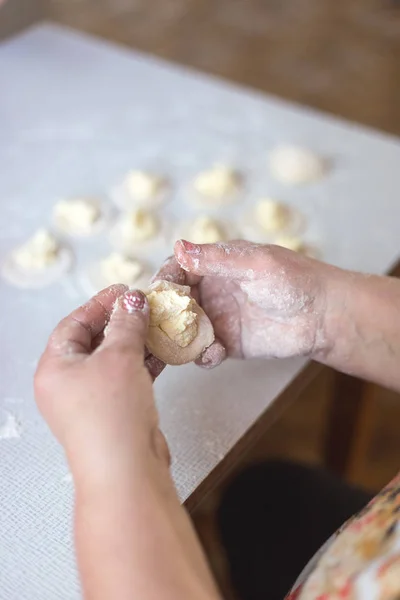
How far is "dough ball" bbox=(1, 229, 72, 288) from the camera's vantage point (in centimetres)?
98

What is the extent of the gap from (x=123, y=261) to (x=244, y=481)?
347 millimetres

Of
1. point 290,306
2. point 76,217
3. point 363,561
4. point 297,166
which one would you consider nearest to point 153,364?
point 290,306

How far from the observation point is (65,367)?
0.58 meters

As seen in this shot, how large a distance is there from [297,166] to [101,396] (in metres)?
0.74

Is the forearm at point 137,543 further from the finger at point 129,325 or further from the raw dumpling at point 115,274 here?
the raw dumpling at point 115,274

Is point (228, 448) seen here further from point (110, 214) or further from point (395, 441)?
point (395, 441)

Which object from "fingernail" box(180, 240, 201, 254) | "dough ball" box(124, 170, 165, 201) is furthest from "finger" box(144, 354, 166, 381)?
"dough ball" box(124, 170, 165, 201)

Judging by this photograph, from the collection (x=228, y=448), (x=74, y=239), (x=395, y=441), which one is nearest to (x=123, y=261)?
(x=74, y=239)

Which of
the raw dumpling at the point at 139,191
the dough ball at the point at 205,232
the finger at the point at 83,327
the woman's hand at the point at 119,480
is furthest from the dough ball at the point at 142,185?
the woman's hand at the point at 119,480

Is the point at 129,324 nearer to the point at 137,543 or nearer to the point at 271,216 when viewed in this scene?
the point at 137,543

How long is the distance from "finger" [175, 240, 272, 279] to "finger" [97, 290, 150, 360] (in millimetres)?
102

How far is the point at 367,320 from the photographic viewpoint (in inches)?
31.1

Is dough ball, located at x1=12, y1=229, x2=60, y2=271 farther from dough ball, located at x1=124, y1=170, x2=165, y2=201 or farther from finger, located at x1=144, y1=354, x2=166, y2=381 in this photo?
finger, located at x1=144, y1=354, x2=166, y2=381

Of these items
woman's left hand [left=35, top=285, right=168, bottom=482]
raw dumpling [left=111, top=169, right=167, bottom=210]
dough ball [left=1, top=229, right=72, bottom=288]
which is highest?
woman's left hand [left=35, top=285, right=168, bottom=482]
